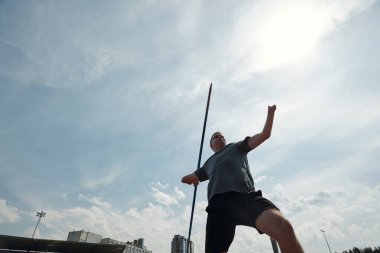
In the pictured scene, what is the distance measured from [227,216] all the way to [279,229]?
74 centimetres

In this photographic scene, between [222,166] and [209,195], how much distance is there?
15.0 inches

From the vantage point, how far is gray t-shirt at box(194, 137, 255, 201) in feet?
9.24

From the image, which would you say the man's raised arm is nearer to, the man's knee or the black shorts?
the black shorts

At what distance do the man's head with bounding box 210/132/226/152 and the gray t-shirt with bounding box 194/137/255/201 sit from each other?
1.38ft

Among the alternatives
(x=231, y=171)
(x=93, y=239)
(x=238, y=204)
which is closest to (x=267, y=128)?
(x=231, y=171)

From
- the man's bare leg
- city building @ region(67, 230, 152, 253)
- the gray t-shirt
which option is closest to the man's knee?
the man's bare leg

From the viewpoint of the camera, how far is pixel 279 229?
2092mm

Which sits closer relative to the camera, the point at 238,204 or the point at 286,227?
the point at 286,227

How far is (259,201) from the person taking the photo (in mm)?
2457

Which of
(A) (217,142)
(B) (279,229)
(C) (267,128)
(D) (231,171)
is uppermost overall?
(A) (217,142)

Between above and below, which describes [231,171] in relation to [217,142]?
below

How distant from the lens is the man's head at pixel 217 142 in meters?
3.86

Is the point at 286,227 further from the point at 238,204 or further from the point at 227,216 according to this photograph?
the point at 227,216

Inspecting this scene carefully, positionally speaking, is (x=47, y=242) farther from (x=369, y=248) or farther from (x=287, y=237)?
(x=369, y=248)
